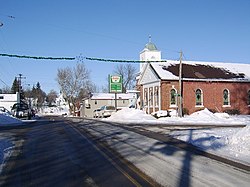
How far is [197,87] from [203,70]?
13.0 feet

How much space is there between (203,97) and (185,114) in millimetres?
3854

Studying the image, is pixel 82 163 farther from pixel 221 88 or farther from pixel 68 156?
pixel 221 88

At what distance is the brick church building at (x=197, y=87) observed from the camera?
144 feet

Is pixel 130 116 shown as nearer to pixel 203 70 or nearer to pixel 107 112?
pixel 107 112

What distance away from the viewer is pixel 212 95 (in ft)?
149

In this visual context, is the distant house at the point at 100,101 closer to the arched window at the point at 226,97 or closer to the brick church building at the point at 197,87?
the brick church building at the point at 197,87

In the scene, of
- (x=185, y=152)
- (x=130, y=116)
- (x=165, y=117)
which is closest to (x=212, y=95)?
(x=165, y=117)

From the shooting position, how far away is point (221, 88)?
46.0m

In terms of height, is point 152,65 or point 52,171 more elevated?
point 152,65

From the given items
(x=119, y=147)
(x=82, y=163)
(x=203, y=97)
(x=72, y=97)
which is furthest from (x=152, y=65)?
(x=72, y=97)

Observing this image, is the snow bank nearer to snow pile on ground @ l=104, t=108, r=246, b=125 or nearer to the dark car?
snow pile on ground @ l=104, t=108, r=246, b=125

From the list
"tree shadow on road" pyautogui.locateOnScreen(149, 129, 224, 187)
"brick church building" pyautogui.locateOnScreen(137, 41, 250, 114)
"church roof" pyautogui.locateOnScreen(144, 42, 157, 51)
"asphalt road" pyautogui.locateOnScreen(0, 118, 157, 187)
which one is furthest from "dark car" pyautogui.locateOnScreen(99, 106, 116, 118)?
"asphalt road" pyautogui.locateOnScreen(0, 118, 157, 187)

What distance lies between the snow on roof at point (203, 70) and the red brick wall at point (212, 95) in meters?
0.97

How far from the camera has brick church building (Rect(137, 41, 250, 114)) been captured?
144 ft
